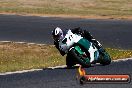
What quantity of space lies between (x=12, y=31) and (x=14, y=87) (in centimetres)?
1761

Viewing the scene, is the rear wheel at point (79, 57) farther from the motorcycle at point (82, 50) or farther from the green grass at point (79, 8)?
the green grass at point (79, 8)

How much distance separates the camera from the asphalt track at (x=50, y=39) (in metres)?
12.0

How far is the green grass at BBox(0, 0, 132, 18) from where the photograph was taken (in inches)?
1663

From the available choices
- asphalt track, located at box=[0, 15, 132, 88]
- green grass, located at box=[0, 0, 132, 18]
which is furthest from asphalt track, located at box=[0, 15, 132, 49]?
green grass, located at box=[0, 0, 132, 18]

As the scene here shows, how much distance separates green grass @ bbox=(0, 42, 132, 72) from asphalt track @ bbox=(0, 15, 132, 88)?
5.37ft

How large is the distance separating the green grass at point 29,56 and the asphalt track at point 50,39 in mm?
1637

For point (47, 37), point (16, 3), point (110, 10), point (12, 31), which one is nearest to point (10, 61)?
point (47, 37)

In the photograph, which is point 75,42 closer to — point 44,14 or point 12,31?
point 12,31

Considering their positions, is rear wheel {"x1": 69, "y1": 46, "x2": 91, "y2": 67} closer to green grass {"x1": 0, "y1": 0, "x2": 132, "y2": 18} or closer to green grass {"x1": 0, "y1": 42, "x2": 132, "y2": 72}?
green grass {"x1": 0, "y1": 42, "x2": 132, "y2": 72}

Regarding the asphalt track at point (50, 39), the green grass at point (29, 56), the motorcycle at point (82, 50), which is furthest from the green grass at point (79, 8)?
the motorcycle at point (82, 50)

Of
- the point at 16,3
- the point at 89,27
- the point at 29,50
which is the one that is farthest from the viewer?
the point at 16,3

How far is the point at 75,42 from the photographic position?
8.09 metres

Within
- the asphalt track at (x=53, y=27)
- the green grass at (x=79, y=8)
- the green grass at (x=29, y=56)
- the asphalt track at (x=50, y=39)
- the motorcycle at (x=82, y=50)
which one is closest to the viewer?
the motorcycle at (x=82, y=50)

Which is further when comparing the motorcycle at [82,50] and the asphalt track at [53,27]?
the asphalt track at [53,27]
